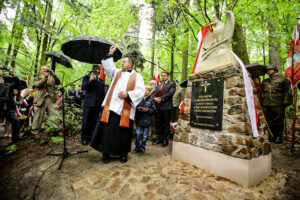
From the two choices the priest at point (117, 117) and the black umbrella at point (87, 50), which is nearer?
the priest at point (117, 117)

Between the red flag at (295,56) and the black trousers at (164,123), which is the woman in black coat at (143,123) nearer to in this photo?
the black trousers at (164,123)

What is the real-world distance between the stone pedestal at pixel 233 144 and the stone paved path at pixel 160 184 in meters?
0.15

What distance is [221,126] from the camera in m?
2.50

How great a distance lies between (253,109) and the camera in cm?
241

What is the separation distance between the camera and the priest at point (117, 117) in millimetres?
2834

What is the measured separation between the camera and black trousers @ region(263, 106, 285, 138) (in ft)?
13.5

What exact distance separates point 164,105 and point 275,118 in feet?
10.5

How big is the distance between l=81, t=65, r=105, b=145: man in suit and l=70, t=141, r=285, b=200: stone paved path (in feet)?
4.83

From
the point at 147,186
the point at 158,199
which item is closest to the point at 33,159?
the point at 147,186

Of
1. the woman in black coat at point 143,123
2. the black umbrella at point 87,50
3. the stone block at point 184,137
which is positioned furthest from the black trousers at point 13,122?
the stone block at point 184,137

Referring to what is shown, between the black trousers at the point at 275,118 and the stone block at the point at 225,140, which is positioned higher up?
the black trousers at the point at 275,118

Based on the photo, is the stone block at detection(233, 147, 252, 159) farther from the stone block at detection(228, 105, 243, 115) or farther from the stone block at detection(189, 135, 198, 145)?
the stone block at detection(189, 135, 198, 145)

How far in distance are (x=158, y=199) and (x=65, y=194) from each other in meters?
1.24

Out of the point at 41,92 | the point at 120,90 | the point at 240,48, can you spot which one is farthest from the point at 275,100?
the point at 41,92
